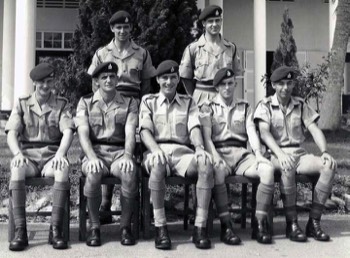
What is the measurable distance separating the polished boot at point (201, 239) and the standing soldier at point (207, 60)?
137 centimetres

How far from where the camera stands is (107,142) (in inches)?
197

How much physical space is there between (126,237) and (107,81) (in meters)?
1.36

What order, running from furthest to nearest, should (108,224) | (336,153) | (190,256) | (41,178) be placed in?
(336,153), (108,224), (41,178), (190,256)

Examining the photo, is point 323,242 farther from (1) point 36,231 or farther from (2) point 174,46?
(2) point 174,46

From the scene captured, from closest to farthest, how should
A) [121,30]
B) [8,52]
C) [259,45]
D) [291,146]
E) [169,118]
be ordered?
[169,118] < [291,146] < [121,30] < [8,52] < [259,45]

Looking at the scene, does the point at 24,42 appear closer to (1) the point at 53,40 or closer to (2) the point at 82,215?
(1) the point at 53,40

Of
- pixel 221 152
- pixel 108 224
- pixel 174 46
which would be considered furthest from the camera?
pixel 174 46

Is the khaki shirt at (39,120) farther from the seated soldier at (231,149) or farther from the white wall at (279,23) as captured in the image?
the white wall at (279,23)

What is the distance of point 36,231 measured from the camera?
5414 millimetres

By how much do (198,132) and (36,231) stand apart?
6.17 feet

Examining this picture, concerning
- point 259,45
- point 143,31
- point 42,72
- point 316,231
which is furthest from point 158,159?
point 259,45

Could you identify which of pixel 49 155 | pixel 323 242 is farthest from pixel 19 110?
pixel 323 242

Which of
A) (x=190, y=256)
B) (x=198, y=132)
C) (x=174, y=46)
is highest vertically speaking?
(x=174, y=46)

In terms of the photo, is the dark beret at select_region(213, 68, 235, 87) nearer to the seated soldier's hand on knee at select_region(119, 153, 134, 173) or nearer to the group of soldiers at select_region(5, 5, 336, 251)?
the group of soldiers at select_region(5, 5, 336, 251)
